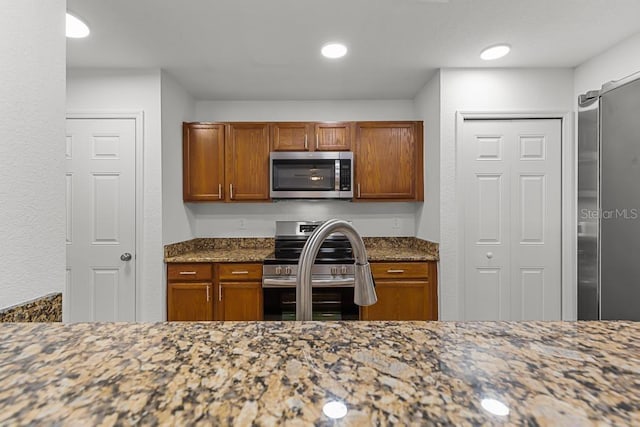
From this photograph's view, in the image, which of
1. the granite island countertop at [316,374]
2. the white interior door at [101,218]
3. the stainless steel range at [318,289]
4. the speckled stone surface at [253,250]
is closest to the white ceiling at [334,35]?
the white interior door at [101,218]

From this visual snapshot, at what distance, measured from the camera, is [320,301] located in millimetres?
2941

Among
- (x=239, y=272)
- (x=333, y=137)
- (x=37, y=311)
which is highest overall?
(x=333, y=137)

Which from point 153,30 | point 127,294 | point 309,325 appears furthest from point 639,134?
point 127,294

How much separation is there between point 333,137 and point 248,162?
84cm

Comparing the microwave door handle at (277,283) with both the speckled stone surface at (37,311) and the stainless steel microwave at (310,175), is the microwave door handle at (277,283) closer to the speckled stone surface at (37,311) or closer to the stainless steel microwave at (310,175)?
the stainless steel microwave at (310,175)

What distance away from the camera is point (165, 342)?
0.53 m

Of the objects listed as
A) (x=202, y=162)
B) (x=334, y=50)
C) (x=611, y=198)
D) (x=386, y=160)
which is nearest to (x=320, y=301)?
(x=386, y=160)

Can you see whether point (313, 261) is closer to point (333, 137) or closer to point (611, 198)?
point (611, 198)

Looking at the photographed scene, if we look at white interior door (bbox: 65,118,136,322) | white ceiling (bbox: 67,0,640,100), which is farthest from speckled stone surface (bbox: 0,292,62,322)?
white interior door (bbox: 65,118,136,322)

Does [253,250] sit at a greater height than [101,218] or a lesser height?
lesser

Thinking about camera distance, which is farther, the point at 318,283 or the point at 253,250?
the point at 253,250

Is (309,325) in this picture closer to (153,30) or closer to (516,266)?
(153,30)

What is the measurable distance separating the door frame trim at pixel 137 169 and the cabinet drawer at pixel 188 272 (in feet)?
0.80

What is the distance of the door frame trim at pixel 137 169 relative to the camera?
2816 mm
